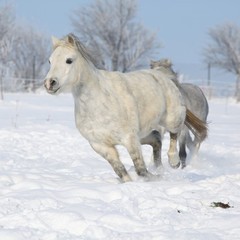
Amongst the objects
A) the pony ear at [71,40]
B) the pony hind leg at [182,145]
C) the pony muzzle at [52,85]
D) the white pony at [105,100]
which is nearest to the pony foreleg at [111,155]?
the white pony at [105,100]

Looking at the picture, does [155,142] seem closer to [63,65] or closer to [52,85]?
[63,65]

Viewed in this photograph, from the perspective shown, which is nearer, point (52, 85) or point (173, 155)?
point (52, 85)

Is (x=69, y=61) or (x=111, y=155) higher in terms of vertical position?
(x=69, y=61)

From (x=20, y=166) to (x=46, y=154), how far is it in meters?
1.28

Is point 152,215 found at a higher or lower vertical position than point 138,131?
lower

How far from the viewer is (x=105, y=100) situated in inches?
172

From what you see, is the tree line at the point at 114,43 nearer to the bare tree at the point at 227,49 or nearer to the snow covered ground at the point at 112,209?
the bare tree at the point at 227,49

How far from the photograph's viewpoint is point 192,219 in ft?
10.9

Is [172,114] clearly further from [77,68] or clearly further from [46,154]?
[46,154]

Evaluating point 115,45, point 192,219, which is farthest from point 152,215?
point 115,45

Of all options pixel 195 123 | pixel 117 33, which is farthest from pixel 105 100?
pixel 117 33

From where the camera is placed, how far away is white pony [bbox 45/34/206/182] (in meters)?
4.06

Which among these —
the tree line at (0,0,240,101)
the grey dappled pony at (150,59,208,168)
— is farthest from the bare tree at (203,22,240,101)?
the grey dappled pony at (150,59,208,168)

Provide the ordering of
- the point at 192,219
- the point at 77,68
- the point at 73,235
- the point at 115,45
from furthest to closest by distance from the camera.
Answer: the point at 115,45, the point at 77,68, the point at 192,219, the point at 73,235
